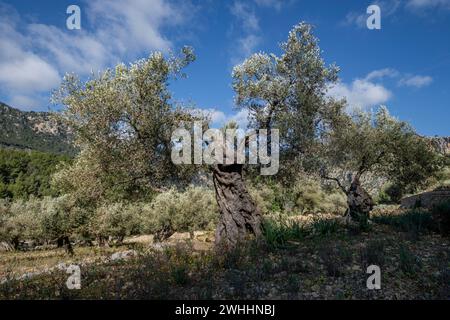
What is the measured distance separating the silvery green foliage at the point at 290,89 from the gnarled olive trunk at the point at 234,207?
133 inches

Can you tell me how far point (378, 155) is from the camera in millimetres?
29516

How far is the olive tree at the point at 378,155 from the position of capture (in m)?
27.5

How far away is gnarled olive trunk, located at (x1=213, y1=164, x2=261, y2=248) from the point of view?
51.8 feet

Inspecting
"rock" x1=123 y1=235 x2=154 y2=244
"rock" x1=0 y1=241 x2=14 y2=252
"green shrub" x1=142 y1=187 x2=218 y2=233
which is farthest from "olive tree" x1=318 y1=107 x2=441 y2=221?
"rock" x1=0 y1=241 x2=14 y2=252

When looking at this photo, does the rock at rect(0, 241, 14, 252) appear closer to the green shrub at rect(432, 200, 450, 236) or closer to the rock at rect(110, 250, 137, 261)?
the rock at rect(110, 250, 137, 261)

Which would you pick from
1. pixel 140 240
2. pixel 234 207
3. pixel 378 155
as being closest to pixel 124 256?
pixel 234 207

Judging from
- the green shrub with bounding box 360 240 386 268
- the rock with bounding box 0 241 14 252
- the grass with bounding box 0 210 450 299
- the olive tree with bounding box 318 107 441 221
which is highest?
the olive tree with bounding box 318 107 441 221

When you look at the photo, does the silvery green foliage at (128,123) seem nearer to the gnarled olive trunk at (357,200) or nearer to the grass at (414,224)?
the grass at (414,224)

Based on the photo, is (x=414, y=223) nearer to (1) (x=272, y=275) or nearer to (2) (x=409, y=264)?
(2) (x=409, y=264)

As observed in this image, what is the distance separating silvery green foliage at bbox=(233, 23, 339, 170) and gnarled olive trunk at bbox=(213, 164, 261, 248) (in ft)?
11.1

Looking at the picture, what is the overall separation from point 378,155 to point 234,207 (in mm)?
18011

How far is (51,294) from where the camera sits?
9.50m
